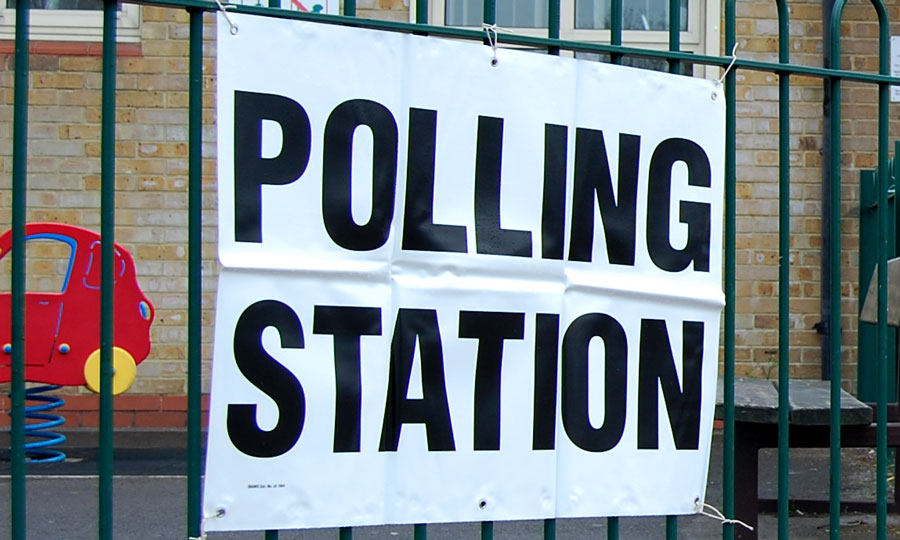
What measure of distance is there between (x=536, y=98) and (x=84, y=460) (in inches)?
202

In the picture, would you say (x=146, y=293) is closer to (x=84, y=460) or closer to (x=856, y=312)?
(x=84, y=460)

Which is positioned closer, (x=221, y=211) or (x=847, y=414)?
(x=221, y=211)

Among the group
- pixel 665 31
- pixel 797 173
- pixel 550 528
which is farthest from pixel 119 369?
pixel 550 528

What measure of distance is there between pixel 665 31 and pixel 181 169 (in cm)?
336

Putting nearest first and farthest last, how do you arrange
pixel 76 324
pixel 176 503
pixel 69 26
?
pixel 176 503 < pixel 76 324 < pixel 69 26

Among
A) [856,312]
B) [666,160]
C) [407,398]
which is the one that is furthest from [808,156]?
[407,398]

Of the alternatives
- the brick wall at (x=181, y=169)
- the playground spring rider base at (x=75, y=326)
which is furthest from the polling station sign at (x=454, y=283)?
the brick wall at (x=181, y=169)

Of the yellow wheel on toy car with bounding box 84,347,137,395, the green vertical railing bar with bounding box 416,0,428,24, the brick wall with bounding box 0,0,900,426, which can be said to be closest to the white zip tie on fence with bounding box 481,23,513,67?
the green vertical railing bar with bounding box 416,0,428,24

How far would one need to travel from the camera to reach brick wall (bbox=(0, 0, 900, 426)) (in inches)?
301

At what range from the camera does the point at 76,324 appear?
21.9 feet

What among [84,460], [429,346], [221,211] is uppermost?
[221,211]

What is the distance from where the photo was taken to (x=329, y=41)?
234 centimetres

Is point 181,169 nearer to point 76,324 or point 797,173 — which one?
point 76,324

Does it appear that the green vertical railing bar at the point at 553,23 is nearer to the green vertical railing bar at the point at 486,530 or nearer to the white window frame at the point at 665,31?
the green vertical railing bar at the point at 486,530
